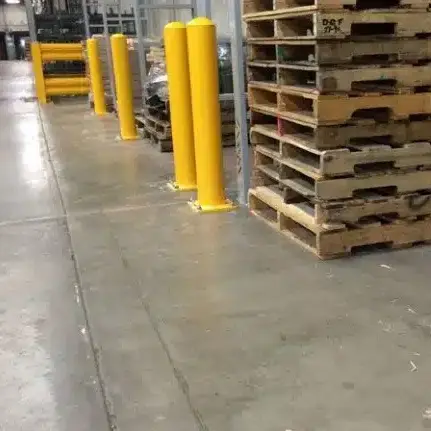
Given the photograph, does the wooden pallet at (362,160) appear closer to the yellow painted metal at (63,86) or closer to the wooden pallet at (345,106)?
the wooden pallet at (345,106)

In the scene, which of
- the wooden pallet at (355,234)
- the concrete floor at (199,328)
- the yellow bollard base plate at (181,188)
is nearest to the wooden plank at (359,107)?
the wooden pallet at (355,234)

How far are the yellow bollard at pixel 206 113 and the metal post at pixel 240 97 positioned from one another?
146 mm

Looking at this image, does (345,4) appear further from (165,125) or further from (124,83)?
(124,83)

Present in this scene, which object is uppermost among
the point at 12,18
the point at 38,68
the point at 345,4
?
the point at 12,18

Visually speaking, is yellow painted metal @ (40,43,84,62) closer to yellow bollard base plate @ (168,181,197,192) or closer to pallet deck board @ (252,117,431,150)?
yellow bollard base plate @ (168,181,197,192)

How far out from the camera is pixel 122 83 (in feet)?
26.6

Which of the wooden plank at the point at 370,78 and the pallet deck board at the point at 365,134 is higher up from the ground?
the wooden plank at the point at 370,78

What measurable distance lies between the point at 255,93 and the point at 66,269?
181 cm

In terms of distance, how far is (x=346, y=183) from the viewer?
3.61m

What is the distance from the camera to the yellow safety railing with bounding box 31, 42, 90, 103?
13.9 metres

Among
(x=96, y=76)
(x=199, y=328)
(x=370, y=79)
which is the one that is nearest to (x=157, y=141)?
(x=96, y=76)

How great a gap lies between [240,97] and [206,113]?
29 cm

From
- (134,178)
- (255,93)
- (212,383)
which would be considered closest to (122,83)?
(134,178)

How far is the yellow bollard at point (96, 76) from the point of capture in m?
11.2
